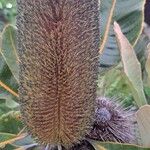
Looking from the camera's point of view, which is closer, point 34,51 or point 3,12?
point 34,51

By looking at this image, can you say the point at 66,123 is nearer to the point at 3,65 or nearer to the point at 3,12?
the point at 3,65

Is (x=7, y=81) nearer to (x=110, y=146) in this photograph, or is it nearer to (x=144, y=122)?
(x=110, y=146)

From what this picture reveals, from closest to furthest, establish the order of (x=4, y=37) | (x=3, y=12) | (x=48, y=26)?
(x=48, y=26)
(x=4, y=37)
(x=3, y=12)

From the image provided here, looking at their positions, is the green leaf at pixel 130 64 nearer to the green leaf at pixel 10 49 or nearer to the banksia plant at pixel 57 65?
the banksia plant at pixel 57 65

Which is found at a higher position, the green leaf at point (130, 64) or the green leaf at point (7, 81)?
the green leaf at point (7, 81)

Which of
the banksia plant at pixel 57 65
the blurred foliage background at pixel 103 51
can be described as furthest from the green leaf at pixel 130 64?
the blurred foliage background at pixel 103 51

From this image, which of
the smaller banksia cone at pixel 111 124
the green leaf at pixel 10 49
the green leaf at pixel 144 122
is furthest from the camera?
the green leaf at pixel 10 49

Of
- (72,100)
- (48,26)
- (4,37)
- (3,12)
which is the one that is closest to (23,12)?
(48,26)
